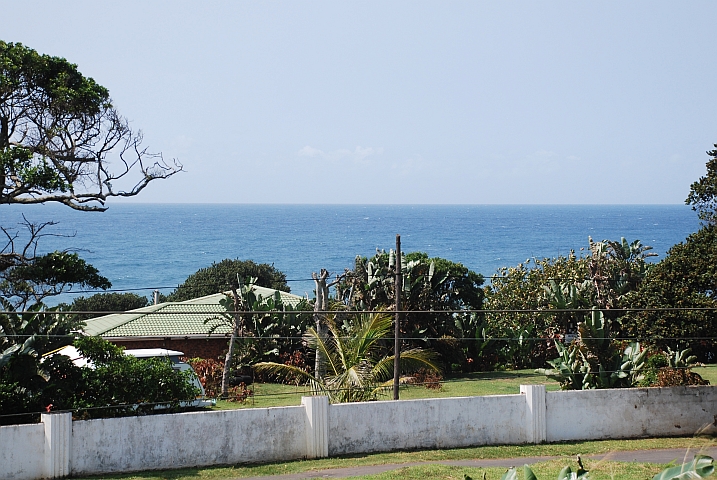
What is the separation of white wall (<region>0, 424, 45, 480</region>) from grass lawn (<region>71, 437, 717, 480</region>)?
3.25 feet

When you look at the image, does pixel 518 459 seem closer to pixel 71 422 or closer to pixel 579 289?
pixel 71 422

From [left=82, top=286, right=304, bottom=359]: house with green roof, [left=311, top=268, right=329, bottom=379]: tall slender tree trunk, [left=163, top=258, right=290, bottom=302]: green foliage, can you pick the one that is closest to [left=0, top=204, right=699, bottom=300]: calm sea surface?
[left=163, top=258, right=290, bottom=302]: green foliage

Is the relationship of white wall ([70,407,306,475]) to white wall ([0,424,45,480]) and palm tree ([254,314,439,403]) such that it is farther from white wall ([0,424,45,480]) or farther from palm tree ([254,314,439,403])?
palm tree ([254,314,439,403])

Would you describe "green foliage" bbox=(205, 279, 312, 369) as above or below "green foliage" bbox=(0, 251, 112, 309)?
below

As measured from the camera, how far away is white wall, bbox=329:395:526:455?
17.4 metres

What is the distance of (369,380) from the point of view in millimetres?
19297

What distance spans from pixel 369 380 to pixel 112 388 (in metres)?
5.88

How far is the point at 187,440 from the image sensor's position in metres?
16.3

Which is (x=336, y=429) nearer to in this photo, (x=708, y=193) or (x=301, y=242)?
(x=708, y=193)

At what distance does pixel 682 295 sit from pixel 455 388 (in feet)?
24.5

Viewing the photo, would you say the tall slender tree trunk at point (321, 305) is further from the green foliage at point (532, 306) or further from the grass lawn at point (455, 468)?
the green foliage at point (532, 306)

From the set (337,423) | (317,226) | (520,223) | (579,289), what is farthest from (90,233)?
(337,423)

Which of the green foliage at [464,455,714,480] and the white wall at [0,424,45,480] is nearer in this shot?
the green foliage at [464,455,714,480]

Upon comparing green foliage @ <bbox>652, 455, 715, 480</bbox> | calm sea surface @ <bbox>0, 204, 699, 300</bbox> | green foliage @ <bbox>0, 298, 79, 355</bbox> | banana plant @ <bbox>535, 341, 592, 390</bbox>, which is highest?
green foliage @ <bbox>652, 455, 715, 480</bbox>
